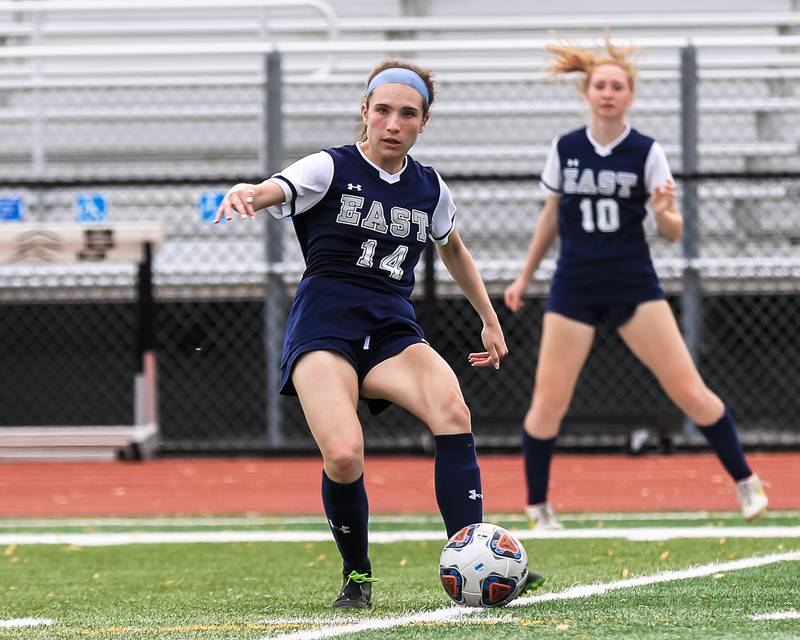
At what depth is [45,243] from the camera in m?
11.1

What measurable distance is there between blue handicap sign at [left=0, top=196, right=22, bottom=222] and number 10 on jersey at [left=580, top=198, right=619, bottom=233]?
664 cm

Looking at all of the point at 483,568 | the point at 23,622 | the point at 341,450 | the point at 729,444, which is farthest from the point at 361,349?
the point at 729,444

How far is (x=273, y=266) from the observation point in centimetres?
1146

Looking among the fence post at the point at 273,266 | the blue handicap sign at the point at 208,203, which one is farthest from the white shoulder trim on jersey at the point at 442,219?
the blue handicap sign at the point at 208,203

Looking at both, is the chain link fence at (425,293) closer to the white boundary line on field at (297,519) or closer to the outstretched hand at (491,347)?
the white boundary line on field at (297,519)

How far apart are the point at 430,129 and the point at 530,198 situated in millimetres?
1377

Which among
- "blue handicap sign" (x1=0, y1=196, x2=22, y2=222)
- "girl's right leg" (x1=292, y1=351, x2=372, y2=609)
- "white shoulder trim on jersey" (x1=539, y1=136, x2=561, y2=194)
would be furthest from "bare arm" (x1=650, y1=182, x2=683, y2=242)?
"blue handicap sign" (x1=0, y1=196, x2=22, y2=222)

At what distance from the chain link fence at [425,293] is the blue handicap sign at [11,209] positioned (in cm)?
9

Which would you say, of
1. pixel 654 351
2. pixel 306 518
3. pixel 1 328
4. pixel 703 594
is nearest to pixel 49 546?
pixel 306 518

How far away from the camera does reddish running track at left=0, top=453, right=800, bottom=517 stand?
8.43 metres

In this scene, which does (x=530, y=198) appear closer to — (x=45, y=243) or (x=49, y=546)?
(x=45, y=243)

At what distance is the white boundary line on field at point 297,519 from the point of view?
7.55 metres

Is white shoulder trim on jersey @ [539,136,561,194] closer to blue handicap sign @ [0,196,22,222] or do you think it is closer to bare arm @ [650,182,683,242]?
bare arm @ [650,182,683,242]

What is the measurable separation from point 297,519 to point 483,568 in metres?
3.78
